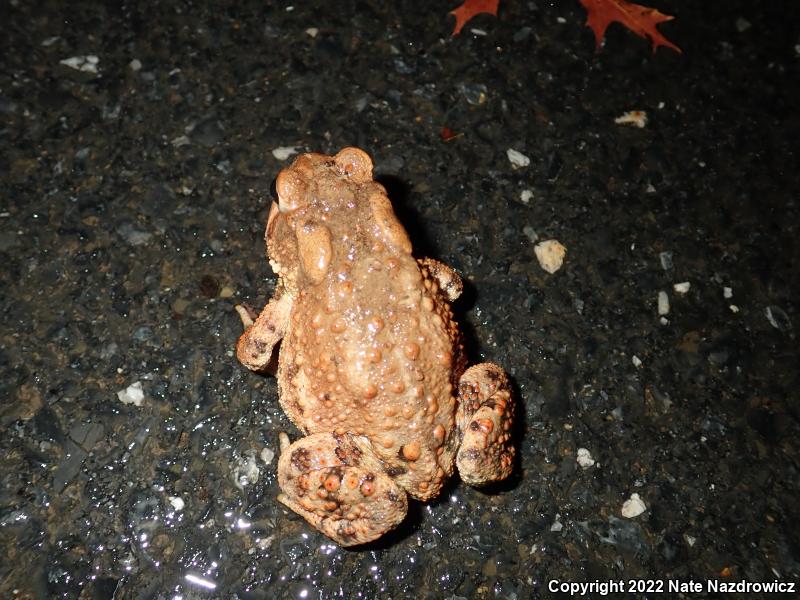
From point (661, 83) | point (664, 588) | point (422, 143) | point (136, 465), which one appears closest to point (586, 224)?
point (422, 143)

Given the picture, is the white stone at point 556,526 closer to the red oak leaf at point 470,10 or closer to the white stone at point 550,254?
the white stone at point 550,254

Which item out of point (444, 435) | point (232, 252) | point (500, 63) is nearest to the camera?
point (444, 435)

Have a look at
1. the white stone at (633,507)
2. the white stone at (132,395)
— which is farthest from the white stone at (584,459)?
the white stone at (132,395)

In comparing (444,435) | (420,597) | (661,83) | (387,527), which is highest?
(661,83)

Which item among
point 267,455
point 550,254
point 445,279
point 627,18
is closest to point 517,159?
point 550,254

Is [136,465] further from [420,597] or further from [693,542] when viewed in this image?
[693,542]

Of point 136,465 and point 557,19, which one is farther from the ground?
point 557,19
